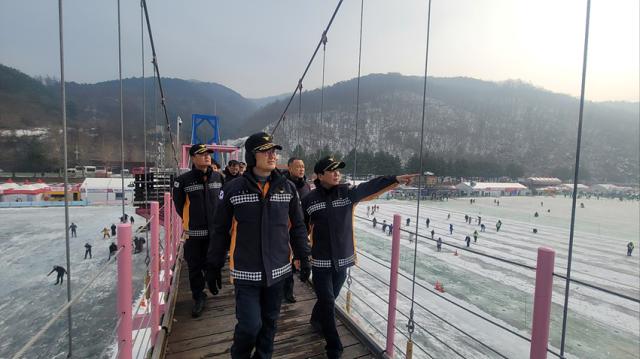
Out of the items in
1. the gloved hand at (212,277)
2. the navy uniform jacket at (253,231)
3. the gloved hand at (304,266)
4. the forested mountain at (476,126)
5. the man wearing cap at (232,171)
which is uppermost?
the forested mountain at (476,126)

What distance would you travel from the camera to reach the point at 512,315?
40.7ft

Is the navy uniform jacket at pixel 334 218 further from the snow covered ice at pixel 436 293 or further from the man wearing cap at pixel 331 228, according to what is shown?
the snow covered ice at pixel 436 293

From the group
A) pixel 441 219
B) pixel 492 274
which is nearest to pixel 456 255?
pixel 492 274

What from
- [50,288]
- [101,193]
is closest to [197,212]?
[50,288]

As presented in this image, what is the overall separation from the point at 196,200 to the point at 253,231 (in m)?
1.59

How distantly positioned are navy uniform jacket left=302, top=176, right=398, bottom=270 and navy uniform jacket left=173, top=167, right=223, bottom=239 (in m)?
1.32

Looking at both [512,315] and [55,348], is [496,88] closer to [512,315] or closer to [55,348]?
[512,315]

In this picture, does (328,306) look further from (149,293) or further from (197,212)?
(149,293)

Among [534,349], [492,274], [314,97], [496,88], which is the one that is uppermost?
[496,88]

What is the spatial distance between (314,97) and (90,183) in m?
120

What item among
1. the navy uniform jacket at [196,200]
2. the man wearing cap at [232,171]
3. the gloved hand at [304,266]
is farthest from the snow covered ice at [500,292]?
the man wearing cap at [232,171]

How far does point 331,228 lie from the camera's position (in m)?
2.71

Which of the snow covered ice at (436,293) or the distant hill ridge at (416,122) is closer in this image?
the snow covered ice at (436,293)

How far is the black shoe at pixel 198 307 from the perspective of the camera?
3.24 meters
